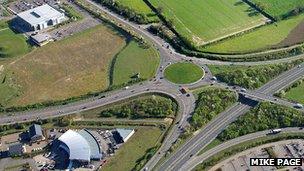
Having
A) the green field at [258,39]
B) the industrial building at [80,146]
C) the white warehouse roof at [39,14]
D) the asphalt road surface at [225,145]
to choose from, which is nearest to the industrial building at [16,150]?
the industrial building at [80,146]

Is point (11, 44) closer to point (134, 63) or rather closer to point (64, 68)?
point (64, 68)

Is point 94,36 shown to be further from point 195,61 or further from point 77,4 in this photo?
point 195,61

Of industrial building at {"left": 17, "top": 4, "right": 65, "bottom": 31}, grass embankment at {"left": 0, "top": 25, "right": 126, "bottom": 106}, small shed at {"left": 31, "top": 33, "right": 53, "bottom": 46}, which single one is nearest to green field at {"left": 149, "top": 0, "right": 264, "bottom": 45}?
grass embankment at {"left": 0, "top": 25, "right": 126, "bottom": 106}

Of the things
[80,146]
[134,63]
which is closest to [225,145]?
[80,146]

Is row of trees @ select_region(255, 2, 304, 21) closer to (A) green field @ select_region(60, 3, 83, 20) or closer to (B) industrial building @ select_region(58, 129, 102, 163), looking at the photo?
(A) green field @ select_region(60, 3, 83, 20)
